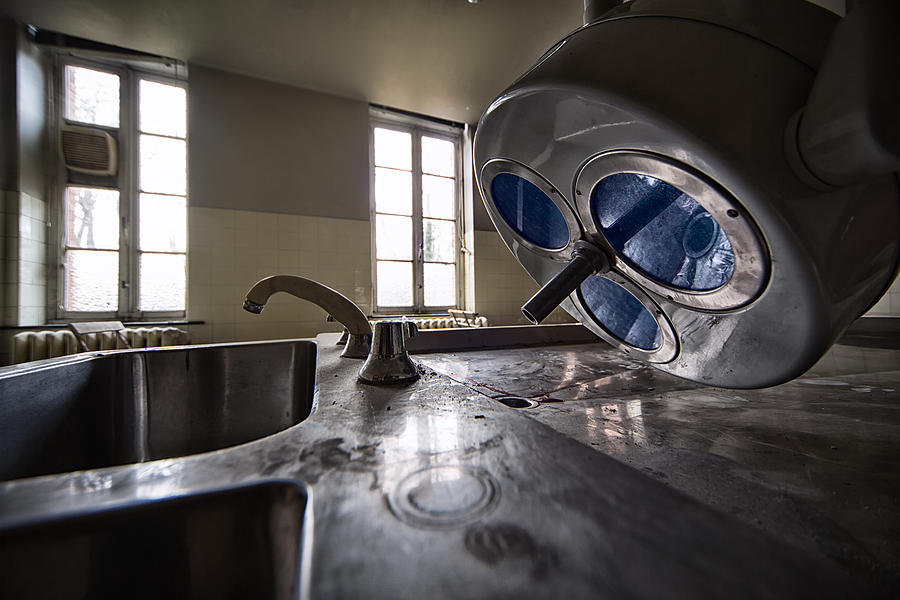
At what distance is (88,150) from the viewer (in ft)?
8.78

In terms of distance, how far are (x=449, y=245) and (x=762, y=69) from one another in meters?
3.78

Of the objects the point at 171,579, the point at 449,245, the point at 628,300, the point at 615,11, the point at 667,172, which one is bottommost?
the point at 171,579

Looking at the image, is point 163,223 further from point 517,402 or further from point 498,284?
point 517,402

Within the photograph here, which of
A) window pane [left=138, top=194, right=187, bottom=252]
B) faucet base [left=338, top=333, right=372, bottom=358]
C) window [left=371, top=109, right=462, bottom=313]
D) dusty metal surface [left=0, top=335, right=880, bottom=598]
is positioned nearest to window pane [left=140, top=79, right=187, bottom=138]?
window pane [left=138, top=194, right=187, bottom=252]

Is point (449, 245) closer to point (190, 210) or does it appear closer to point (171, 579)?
point (190, 210)

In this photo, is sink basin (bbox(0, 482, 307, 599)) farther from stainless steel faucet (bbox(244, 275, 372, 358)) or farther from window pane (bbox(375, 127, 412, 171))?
window pane (bbox(375, 127, 412, 171))

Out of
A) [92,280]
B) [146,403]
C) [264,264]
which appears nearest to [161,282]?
[92,280]

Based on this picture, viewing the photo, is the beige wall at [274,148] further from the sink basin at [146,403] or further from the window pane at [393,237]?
the sink basin at [146,403]

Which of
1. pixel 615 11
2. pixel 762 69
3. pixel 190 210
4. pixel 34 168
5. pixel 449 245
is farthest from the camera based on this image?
pixel 449 245

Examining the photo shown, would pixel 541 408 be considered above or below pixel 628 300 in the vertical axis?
below

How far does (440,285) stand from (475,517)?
3.74 meters

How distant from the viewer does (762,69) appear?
0.27 metres

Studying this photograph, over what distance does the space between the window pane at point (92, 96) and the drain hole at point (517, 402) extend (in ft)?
12.4

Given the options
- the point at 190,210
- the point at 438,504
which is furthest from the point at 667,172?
the point at 190,210
